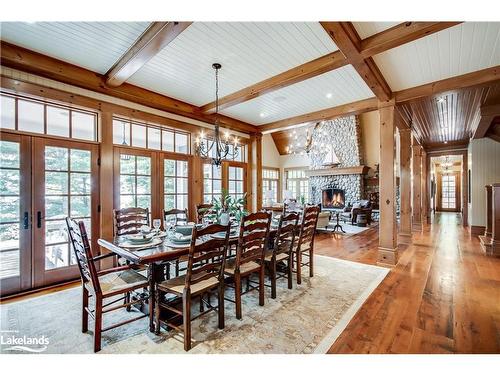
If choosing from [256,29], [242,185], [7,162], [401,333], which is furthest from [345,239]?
[7,162]

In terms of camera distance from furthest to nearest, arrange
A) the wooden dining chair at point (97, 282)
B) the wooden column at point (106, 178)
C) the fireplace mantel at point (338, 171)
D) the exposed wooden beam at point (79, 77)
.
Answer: the fireplace mantel at point (338, 171)
the wooden column at point (106, 178)
the exposed wooden beam at point (79, 77)
the wooden dining chair at point (97, 282)

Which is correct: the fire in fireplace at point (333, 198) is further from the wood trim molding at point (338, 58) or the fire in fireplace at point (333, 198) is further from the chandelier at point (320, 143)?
the wood trim molding at point (338, 58)

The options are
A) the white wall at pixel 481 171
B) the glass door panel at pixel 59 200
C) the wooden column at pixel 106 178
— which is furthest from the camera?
the white wall at pixel 481 171

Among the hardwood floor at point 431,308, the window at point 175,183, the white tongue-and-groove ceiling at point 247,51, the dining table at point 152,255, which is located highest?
the white tongue-and-groove ceiling at point 247,51

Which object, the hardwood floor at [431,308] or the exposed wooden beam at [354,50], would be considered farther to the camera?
the exposed wooden beam at [354,50]

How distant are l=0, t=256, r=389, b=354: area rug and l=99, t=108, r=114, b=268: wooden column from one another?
0.91 meters

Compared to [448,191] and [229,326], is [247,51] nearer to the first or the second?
[229,326]

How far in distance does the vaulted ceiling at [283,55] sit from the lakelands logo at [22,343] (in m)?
2.91

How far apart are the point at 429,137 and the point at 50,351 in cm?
995

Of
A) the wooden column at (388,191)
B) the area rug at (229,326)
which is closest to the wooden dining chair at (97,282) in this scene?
the area rug at (229,326)

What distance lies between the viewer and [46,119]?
317 centimetres

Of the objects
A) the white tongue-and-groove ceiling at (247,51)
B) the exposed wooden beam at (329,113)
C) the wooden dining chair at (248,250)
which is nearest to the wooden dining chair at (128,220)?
the wooden dining chair at (248,250)

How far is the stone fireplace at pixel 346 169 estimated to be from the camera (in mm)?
9938

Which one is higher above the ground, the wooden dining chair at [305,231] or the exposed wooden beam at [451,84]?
the exposed wooden beam at [451,84]
